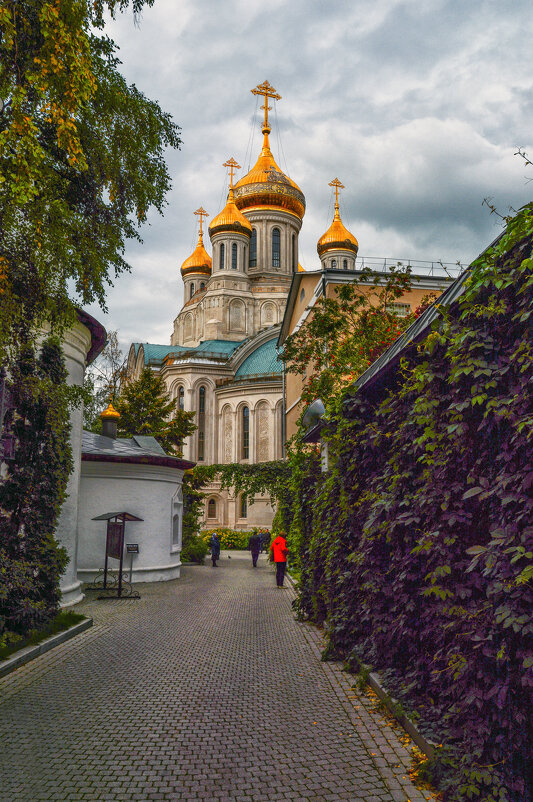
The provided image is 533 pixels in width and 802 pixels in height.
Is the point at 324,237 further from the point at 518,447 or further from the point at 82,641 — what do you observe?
the point at 518,447

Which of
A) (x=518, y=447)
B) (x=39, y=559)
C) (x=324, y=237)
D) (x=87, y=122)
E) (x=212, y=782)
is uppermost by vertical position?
(x=324, y=237)

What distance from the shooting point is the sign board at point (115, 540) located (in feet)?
45.0

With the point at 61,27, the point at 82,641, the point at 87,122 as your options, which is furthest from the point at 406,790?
the point at 87,122

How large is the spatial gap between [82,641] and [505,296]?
7722 mm

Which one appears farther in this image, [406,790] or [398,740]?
[398,740]

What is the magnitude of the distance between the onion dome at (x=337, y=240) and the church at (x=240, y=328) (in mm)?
86

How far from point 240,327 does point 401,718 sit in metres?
47.6

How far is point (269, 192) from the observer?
53.1m

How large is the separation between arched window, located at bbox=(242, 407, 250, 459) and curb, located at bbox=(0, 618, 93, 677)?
33508mm

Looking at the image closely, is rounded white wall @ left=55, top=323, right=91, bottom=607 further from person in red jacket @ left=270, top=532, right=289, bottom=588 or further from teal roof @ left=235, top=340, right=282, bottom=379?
teal roof @ left=235, top=340, right=282, bottom=379

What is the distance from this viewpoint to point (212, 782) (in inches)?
159

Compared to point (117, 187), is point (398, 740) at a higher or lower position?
lower

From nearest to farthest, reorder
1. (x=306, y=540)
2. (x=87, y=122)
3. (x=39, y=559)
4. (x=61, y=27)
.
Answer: (x=61, y=27), (x=87, y=122), (x=39, y=559), (x=306, y=540)

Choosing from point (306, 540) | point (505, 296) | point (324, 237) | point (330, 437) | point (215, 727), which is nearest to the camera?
point (505, 296)
